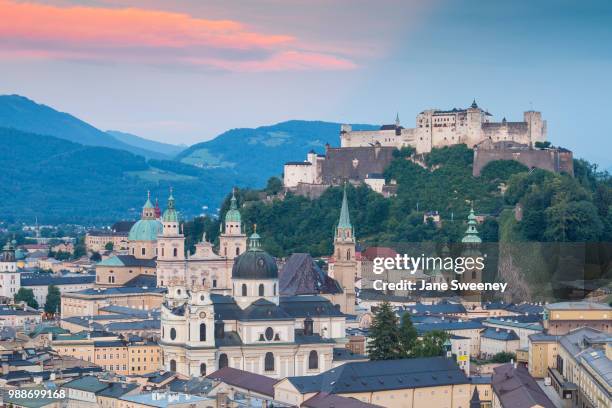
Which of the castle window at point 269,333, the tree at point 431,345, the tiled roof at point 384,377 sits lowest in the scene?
the tiled roof at point 384,377

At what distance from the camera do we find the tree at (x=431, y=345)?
5859cm

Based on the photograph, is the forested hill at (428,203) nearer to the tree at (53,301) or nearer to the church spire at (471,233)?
the church spire at (471,233)

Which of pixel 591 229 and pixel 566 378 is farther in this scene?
pixel 591 229

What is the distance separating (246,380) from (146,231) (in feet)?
134

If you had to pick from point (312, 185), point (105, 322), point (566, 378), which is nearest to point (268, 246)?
point (312, 185)

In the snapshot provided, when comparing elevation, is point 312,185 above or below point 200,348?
above

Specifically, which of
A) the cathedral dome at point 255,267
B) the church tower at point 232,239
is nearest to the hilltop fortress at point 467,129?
the church tower at point 232,239

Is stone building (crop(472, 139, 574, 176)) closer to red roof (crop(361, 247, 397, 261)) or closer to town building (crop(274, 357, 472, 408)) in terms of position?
red roof (crop(361, 247, 397, 261))

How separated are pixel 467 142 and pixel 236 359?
47.1 m

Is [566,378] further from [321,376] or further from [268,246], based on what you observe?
[268,246]

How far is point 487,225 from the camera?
300 ft

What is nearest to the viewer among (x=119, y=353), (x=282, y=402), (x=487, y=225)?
(x=282, y=402)

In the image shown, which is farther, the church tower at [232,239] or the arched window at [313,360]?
the church tower at [232,239]

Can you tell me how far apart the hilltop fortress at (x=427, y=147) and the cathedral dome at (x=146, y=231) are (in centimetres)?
1538
